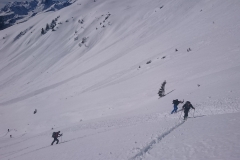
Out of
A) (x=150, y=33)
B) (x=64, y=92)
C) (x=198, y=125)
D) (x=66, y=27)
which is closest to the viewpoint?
(x=198, y=125)

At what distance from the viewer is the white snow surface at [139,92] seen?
39.2 feet

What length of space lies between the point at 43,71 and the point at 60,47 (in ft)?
74.0

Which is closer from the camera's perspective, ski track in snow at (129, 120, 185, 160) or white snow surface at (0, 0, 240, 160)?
ski track in snow at (129, 120, 185, 160)

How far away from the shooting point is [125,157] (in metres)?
10.9

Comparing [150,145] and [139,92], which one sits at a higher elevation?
[139,92]

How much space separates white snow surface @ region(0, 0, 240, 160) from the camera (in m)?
11.9

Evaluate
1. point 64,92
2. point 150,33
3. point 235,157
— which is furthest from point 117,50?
point 235,157

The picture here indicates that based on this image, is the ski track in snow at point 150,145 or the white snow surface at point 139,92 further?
the white snow surface at point 139,92

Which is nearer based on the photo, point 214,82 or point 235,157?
point 235,157

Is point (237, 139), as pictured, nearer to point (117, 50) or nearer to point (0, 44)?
point (117, 50)

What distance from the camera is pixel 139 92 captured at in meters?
31.0

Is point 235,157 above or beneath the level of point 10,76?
beneath

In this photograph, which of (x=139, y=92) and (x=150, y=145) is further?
(x=139, y=92)

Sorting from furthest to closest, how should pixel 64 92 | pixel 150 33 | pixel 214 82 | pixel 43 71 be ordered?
pixel 43 71 < pixel 150 33 < pixel 64 92 < pixel 214 82
